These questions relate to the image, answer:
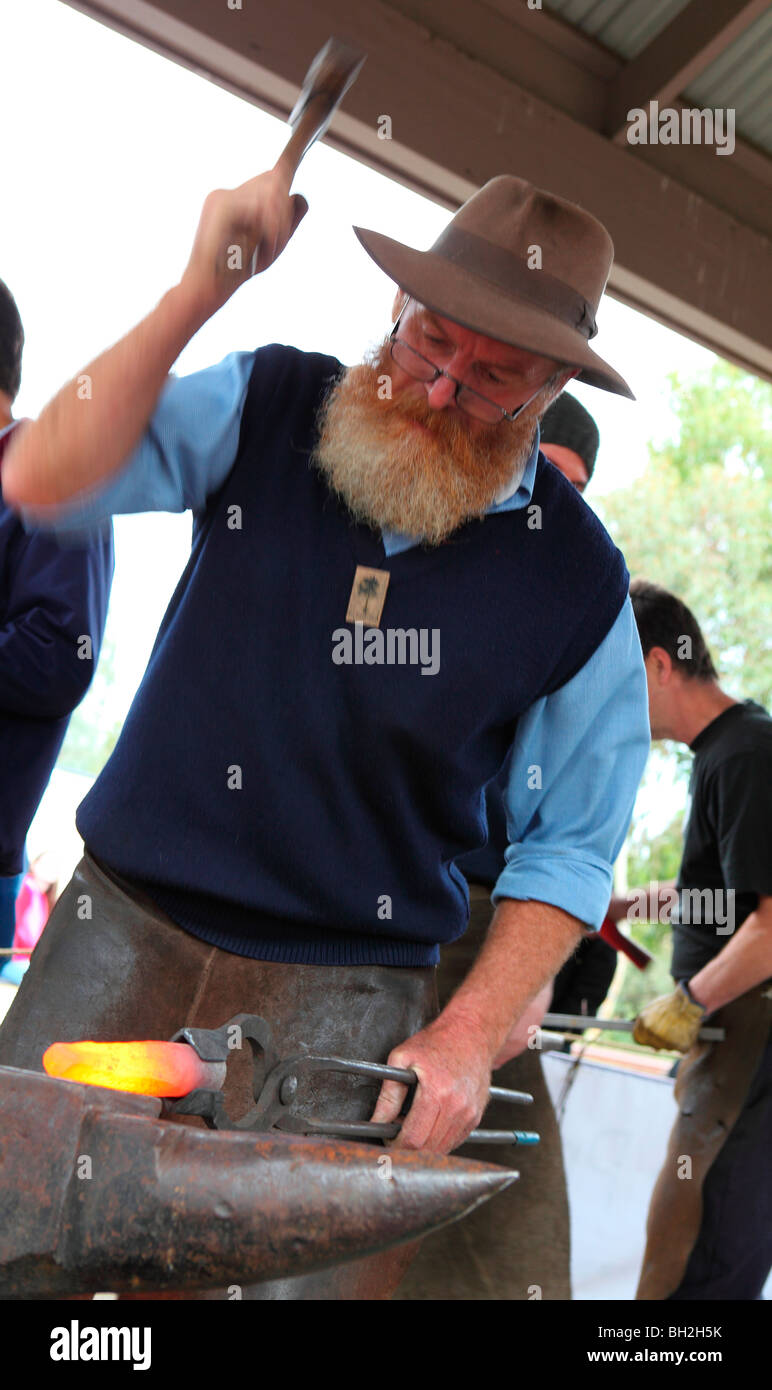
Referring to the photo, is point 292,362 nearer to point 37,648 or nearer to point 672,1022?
point 37,648

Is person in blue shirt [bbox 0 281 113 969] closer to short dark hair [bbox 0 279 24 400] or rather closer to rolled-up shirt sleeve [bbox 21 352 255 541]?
short dark hair [bbox 0 279 24 400]

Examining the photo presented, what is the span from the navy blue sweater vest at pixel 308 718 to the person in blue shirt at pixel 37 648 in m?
0.76

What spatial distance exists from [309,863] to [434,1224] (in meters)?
0.59

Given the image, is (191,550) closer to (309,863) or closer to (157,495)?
(157,495)

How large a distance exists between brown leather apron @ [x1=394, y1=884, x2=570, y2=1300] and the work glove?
48 cm

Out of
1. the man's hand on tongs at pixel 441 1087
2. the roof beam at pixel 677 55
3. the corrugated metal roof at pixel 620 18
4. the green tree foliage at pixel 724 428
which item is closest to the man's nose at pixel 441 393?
the man's hand on tongs at pixel 441 1087

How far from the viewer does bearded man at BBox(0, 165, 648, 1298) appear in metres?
1.52

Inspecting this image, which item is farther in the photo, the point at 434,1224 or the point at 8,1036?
the point at 8,1036

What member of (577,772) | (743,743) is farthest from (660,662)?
(577,772)

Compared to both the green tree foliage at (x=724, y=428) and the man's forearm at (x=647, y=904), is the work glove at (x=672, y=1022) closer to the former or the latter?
the man's forearm at (x=647, y=904)

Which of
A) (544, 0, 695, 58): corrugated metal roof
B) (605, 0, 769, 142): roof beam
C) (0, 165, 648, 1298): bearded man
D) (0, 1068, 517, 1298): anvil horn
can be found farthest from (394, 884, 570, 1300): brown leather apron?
(544, 0, 695, 58): corrugated metal roof

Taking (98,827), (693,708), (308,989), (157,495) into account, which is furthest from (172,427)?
(693,708)

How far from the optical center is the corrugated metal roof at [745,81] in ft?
12.3

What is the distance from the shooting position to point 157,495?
1.58m
